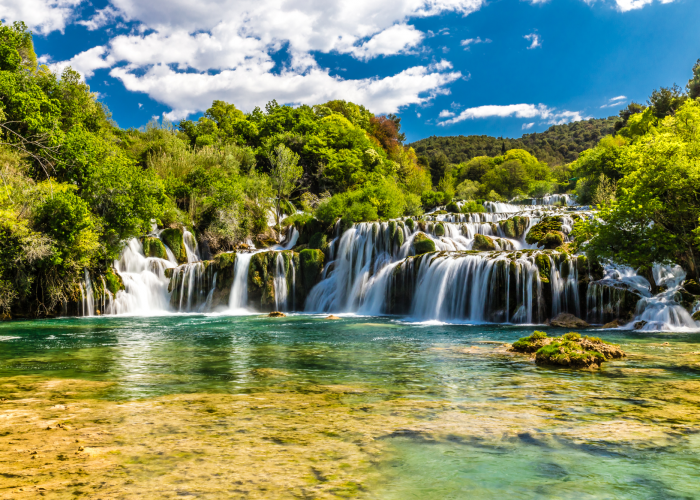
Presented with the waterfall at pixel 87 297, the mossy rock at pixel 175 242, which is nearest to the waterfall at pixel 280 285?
the mossy rock at pixel 175 242

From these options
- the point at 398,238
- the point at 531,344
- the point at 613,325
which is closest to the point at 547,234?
the point at 398,238

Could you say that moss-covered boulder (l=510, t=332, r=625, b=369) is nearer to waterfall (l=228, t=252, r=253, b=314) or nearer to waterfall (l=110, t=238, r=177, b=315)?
waterfall (l=228, t=252, r=253, b=314)

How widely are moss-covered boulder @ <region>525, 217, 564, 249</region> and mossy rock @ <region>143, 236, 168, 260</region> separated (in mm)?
26446

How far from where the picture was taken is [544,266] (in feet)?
71.7

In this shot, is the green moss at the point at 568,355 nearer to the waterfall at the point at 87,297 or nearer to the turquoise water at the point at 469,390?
the turquoise water at the point at 469,390

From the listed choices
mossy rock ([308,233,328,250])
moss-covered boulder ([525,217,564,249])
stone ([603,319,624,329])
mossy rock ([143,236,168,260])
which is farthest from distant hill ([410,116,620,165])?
stone ([603,319,624,329])

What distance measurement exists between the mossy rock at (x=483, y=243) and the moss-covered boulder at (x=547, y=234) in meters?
2.62

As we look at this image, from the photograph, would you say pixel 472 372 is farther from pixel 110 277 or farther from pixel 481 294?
pixel 110 277

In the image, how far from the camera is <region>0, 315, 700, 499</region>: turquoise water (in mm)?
4371

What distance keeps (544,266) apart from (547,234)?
7648 millimetres

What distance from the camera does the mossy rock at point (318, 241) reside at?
113ft

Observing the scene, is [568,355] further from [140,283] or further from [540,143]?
[540,143]

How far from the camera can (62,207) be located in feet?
79.5

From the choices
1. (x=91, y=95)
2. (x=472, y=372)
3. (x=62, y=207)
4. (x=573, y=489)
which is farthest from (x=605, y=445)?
(x=91, y=95)
